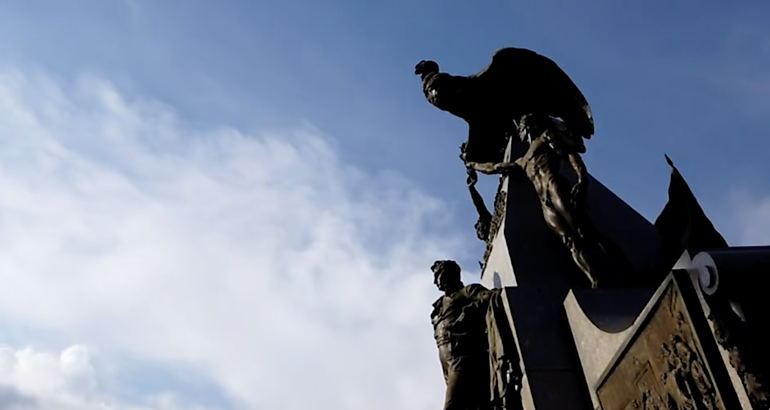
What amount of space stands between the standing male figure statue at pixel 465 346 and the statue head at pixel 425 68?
3342 mm

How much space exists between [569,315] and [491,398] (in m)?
0.90

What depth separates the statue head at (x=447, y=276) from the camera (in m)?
6.76

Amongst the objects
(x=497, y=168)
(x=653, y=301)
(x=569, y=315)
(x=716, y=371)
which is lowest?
(x=716, y=371)

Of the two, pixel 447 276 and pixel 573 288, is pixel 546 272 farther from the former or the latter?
pixel 447 276

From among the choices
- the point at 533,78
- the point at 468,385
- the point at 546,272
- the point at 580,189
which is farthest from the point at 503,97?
the point at 468,385

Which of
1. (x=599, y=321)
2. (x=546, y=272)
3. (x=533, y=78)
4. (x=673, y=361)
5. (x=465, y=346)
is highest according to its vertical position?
(x=533, y=78)

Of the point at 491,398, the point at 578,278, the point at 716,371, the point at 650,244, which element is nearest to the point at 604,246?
the point at 578,278

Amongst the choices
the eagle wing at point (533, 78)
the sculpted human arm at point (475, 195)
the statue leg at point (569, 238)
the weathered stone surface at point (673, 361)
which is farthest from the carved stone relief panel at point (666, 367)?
the eagle wing at point (533, 78)

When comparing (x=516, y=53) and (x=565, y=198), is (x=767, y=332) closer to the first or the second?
(x=565, y=198)

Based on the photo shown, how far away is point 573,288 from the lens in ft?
18.1

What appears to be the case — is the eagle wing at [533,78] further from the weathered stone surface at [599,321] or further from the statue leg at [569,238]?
the weathered stone surface at [599,321]

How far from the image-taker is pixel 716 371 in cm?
334

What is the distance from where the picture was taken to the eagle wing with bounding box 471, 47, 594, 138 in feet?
27.0

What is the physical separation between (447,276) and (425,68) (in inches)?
125
